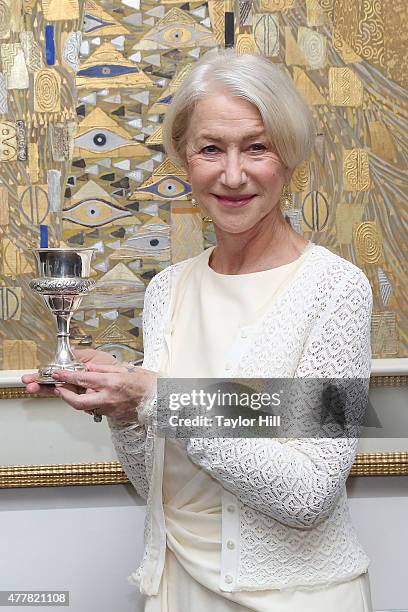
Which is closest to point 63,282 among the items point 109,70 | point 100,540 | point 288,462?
point 288,462

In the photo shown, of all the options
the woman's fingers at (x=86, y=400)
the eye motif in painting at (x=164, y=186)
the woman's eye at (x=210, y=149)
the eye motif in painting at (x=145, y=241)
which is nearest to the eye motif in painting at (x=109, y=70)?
the eye motif in painting at (x=164, y=186)

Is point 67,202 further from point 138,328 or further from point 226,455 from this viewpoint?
point 226,455

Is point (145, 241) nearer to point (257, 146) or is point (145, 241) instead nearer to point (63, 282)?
point (63, 282)

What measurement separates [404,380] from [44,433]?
32.3 inches

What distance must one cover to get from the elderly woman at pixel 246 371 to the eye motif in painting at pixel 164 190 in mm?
408

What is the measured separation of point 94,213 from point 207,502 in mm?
801

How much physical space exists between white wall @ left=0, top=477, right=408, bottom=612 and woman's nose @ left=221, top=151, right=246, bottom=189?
88 centimetres

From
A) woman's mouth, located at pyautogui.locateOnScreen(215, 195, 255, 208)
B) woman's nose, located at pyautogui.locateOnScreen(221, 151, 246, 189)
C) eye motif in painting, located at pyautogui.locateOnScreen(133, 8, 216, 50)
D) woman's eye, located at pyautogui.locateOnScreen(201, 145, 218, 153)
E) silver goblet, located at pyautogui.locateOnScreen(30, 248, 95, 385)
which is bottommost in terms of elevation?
silver goblet, located at pyautogui.locateOnScreen(30, 248, 95, 385)

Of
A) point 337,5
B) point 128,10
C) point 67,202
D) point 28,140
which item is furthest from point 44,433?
point 337,5

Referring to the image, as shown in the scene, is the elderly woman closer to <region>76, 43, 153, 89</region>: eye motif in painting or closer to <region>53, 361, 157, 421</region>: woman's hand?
<region>53, 361, 157, 421</region>: woman's hand

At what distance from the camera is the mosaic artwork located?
5.88 ft

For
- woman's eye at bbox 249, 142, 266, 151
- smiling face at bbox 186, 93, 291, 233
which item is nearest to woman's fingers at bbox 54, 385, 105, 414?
smiling face at bbox 186, 93, 291, 233

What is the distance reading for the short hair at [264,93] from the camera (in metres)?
1.27

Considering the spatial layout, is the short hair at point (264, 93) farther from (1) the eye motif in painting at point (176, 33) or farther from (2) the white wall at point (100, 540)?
(2) the white wall at point (100, 540)
